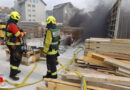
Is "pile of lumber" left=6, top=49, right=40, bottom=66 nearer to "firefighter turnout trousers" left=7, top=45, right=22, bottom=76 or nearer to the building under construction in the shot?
"firefighter turnout trousers" left=7, top=45, right=22, bottom=76

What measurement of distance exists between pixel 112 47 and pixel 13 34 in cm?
309

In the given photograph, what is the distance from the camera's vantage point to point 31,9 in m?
24.9

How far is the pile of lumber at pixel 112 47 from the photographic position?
3.32 metres

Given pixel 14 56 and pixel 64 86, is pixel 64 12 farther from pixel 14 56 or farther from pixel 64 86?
pixel 64 86

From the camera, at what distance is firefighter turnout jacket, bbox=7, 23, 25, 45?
9.31 feet

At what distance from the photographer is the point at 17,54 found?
3.10 m

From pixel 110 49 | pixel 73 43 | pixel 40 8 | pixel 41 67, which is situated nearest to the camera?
pixel 110 49

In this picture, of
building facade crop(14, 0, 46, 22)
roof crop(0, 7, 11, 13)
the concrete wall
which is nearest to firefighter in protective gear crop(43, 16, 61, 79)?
the concrete wall

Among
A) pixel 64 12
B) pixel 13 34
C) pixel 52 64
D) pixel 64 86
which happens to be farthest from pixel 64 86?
pixel 64 12

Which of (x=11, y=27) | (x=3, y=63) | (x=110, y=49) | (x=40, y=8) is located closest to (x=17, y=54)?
(x=11, y=27)

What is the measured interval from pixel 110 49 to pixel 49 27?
216 cm

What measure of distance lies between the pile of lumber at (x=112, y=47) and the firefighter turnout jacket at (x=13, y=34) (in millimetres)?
2345

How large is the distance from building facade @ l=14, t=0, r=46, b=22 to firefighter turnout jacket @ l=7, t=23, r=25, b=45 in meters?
22.9

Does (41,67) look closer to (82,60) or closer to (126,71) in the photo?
(82,60)
